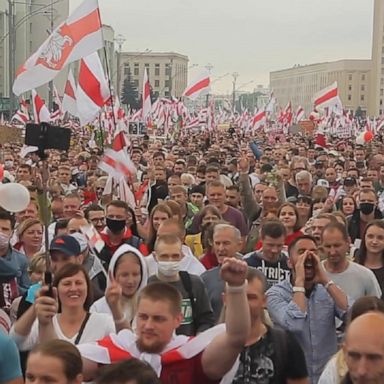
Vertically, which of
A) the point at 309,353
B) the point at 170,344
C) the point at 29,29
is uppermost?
the point at 29,29

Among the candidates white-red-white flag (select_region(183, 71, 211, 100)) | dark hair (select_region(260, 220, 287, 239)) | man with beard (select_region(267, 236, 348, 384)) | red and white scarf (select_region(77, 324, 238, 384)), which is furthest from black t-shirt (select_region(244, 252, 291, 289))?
white-red-white flag (select_region(183, 71, 211, 100))

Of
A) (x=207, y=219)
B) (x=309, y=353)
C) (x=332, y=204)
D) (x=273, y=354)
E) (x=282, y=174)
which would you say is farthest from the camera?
(x=282, y=174)

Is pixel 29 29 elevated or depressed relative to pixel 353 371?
elevated

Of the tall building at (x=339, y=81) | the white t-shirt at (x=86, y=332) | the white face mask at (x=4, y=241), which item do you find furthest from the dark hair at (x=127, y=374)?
the tall building at (x=339, y=81)

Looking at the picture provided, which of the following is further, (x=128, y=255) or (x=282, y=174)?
(x=282, y=174)

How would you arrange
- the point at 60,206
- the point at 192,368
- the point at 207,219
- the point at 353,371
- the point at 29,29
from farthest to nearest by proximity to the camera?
the point at 29,29, the point at 60,206, the point at 207,219, the point at 192,368, the point at 353,371

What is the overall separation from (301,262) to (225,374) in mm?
1647

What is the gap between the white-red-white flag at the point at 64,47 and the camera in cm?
884

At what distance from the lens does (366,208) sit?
32.1 ft

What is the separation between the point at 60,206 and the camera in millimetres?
10086

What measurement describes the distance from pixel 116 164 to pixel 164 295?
6758 mm

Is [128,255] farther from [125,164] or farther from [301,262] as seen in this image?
[125,164]

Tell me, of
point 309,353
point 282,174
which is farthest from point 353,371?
point 282,174

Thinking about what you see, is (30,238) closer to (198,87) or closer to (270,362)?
(270,362)
